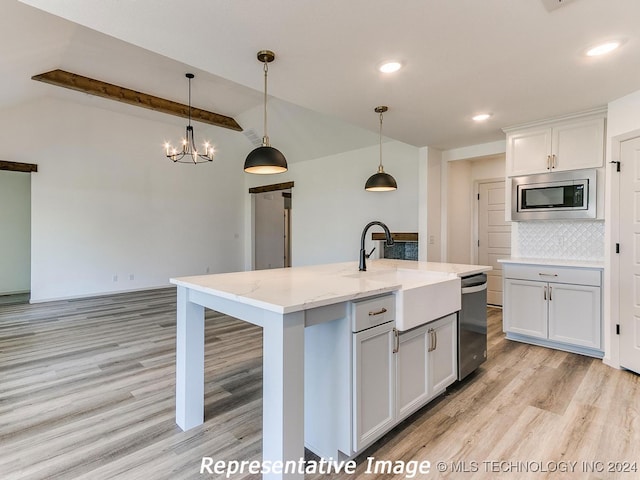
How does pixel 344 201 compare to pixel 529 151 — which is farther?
pixel 344 201

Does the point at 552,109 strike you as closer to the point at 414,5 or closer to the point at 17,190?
the point at 414,5

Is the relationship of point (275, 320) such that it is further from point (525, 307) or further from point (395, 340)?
point (525, 307)

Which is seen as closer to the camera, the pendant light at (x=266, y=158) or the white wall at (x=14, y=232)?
the pendant light at (x=266, y=158)

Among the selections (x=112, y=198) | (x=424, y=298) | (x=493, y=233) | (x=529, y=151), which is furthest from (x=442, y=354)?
(x=112, y=198)

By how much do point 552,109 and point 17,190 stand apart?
8.82 meters

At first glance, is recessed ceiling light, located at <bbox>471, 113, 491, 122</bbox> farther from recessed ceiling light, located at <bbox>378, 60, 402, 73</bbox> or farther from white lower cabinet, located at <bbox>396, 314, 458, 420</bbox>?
white lower cabinet, located at <bbox>396, 314, 458, 420</bbox>

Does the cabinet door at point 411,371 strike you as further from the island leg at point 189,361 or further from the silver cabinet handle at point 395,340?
the island leg at point 189,361

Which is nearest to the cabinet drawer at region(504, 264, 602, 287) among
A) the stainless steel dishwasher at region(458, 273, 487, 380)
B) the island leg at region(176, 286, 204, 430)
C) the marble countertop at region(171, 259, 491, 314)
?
the stainless steel dishwasher at region(458, 273, 487, 380)

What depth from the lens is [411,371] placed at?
207cm

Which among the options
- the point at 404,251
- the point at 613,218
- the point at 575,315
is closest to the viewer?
the point at 613,218

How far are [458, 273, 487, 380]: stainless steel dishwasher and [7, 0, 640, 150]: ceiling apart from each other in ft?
5.27

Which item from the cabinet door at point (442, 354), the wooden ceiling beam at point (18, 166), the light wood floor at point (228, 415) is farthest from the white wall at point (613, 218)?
the wooden ceiling beam at point (18, 166)

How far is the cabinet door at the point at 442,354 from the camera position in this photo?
2.23 m

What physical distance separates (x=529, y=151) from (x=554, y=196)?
567mm
